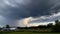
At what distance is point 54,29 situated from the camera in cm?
7806

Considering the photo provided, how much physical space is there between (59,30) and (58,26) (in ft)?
13.2

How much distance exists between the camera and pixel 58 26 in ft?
260

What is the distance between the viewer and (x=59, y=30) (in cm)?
7562

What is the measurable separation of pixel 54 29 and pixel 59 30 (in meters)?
3.29

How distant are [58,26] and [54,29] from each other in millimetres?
3038
